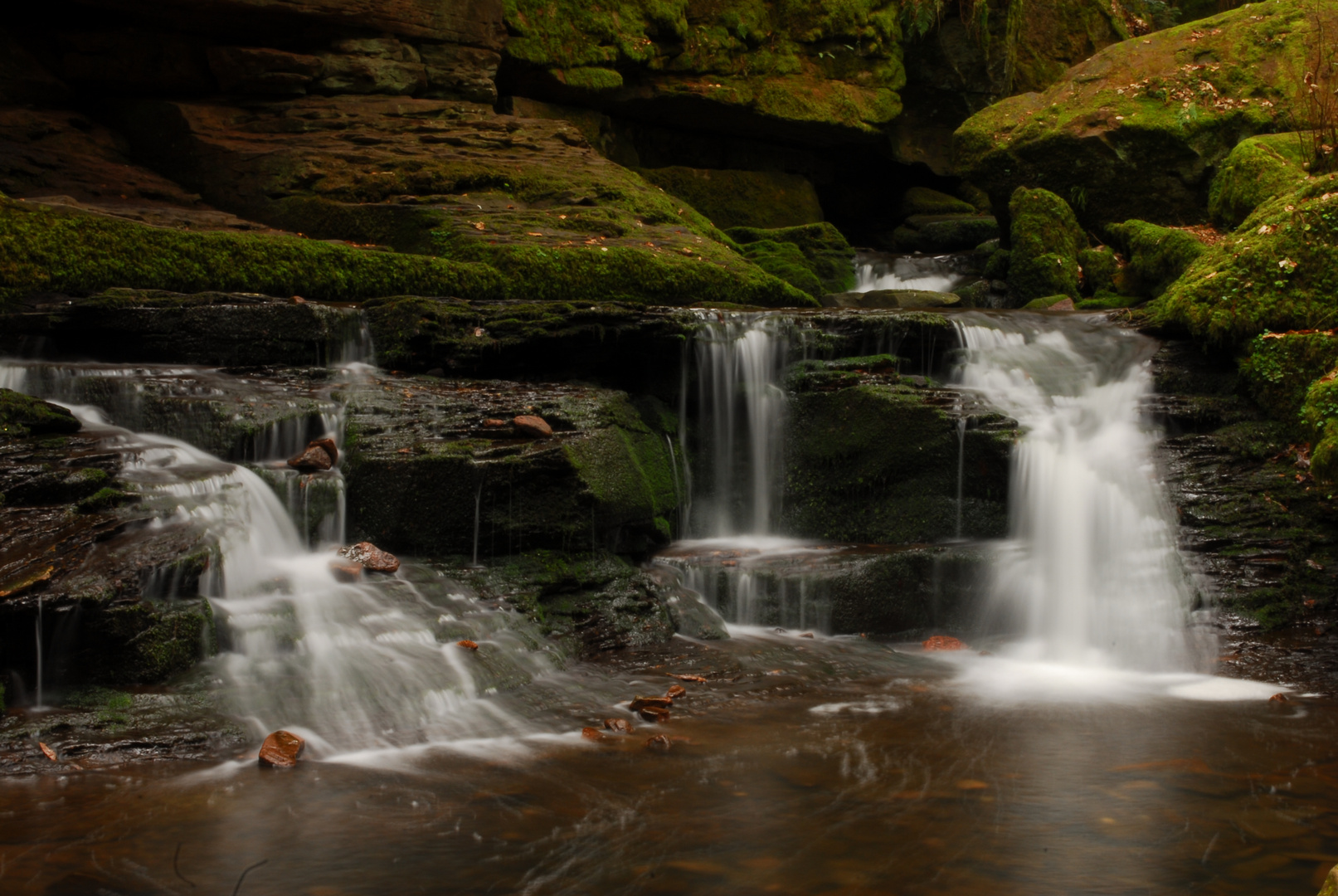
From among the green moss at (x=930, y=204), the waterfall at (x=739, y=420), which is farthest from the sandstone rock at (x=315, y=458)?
the green moss at (x=930, y=204)

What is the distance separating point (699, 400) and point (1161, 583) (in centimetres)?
389

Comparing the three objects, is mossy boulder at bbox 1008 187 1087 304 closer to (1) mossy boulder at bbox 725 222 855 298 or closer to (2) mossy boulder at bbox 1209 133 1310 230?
(2) mossy boulder at bbox 1209 133 1310 230

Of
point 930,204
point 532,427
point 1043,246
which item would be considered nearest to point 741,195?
point 930,204

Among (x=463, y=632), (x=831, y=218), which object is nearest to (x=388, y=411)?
(x=463, y=632)

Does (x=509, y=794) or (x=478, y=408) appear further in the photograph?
(x=478, y=408)

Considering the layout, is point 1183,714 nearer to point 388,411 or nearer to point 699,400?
point 699,400

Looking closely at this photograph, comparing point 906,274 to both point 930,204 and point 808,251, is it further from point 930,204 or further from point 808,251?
point 930,204

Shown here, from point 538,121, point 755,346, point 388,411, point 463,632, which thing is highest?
point 538,121

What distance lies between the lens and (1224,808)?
12.3 feet

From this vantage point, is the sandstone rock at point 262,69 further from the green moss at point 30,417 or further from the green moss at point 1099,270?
the green moss at point 1099,270

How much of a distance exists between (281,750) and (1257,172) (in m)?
11.3

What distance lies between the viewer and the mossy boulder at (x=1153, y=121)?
1380cm

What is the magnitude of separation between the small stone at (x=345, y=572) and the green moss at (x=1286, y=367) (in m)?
6.51

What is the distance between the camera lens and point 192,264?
8.53 m
